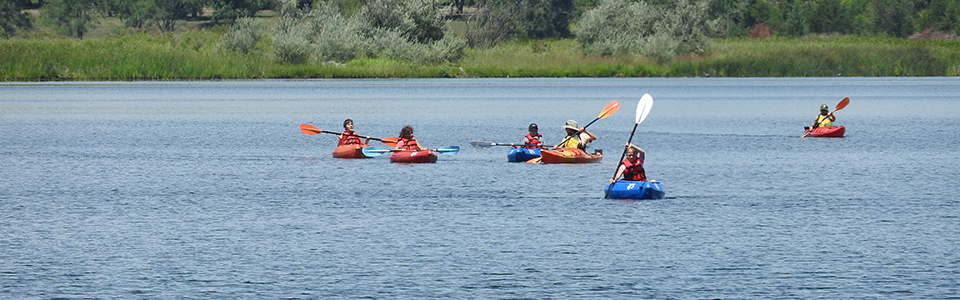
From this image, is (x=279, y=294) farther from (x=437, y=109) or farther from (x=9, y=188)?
(x=437, y=109)

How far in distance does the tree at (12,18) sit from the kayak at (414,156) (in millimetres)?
93859

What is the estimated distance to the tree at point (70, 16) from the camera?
127 m

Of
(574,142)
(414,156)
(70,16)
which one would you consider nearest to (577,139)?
(574,142)

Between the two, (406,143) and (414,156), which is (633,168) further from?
(406,143)

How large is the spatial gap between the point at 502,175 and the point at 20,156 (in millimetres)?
14887

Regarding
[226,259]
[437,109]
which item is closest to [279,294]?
[226,259]

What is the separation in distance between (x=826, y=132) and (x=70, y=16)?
105m

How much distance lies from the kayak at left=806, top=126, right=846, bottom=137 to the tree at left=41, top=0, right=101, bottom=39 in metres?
100

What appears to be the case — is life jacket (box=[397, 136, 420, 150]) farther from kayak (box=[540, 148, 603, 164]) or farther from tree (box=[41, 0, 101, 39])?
tree (box=[41, 0, 101, 39])

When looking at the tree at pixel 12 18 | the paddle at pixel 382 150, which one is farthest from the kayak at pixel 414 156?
the tree at pixel 12 18

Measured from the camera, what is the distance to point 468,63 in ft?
283

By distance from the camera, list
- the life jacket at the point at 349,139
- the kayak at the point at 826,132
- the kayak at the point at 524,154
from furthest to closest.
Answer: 1. the kayak at the point at 826,132
2. the life jacket at the point at 349,139
3. the kayak at the point at 524,154

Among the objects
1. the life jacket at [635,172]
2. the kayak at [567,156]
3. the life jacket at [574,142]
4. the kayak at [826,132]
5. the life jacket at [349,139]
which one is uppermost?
the life jacket at [635,172]

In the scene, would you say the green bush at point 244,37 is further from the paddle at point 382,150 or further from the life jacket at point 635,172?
the life jacket at point 635,172
